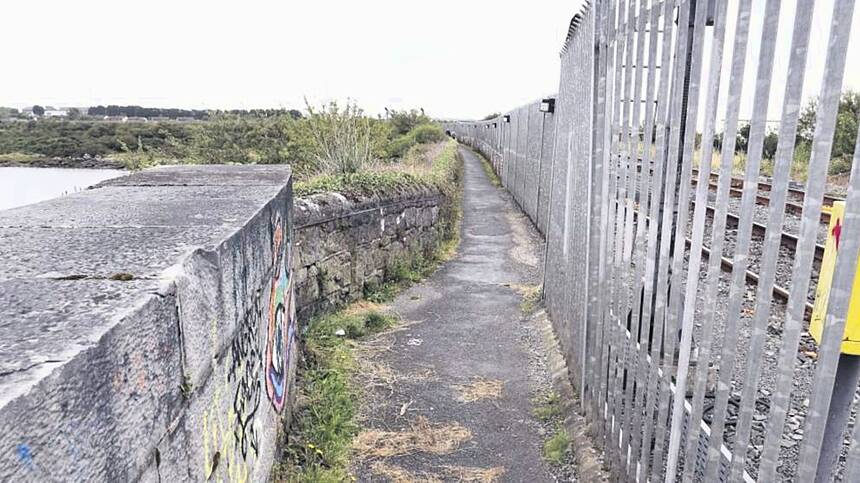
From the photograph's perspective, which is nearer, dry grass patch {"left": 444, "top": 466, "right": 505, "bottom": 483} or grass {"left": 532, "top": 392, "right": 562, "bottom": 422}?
dry grass patch {"left": 444, "top": 466, "right": 505, "bottom": 483}

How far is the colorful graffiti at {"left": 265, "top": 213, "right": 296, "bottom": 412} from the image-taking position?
11.1ft

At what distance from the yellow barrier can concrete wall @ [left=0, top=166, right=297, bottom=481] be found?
171 cm

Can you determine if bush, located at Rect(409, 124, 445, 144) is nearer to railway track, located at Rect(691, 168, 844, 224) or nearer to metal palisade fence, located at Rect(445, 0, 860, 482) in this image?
railway track, located at Rect(691, 168, 844, 224)

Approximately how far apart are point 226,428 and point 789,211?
512 inches

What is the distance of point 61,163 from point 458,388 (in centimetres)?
1009

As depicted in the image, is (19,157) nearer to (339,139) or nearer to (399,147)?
(339,139)

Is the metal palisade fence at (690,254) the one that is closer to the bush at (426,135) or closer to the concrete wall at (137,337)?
the concrete wall at (137,337)

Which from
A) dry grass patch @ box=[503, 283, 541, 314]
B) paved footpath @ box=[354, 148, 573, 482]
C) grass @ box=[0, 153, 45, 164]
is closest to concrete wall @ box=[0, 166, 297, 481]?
paved footpath @ box=[354, 148, 573, 482]

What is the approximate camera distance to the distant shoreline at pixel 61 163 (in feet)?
31.2

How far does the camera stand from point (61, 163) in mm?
11328

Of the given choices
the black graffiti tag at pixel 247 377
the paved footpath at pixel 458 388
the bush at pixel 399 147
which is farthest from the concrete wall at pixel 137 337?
the bush at pixel 399 147

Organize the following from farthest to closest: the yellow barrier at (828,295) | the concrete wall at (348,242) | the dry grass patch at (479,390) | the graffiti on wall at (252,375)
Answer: the concrete wall at (348,242) < the dry grass patch at (479,390) < the graffiti on wall at (252,375) < the yellow barrier at (828,295)

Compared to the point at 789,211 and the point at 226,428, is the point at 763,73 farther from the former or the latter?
the point at 789,211

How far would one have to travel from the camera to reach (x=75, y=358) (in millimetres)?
1062
